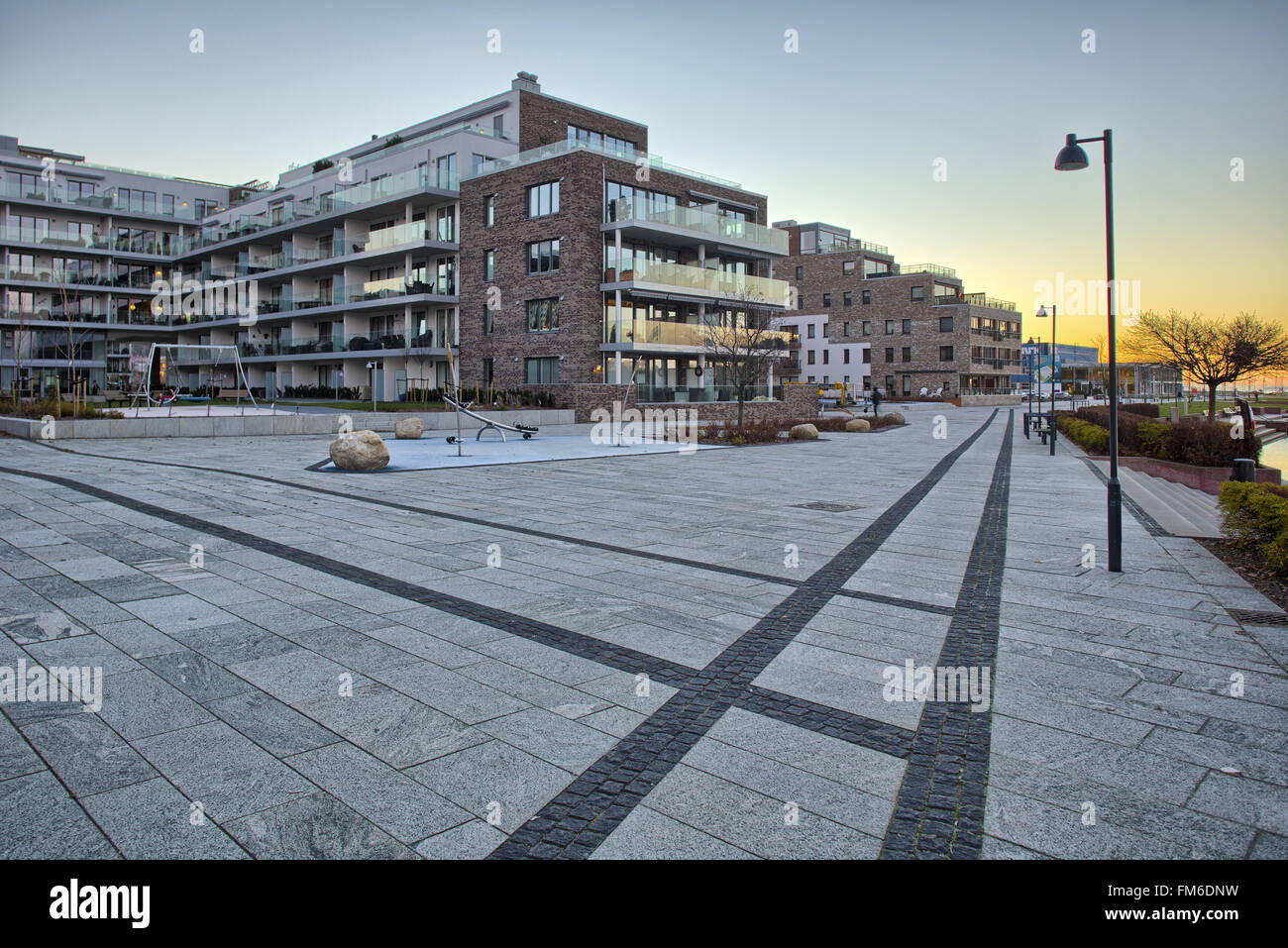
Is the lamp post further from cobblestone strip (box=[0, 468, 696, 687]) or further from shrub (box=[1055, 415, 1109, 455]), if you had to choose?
shrub (box=[1055, 415, 1109, 455])

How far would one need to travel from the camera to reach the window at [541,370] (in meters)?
36.9

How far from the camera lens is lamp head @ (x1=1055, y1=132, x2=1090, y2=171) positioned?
8.41 m

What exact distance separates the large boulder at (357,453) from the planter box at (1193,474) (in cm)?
1467

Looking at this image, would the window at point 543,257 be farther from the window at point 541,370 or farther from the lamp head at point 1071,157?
the lamp head at point 1071,157

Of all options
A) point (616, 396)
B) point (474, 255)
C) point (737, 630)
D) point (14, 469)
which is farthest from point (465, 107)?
point (737, 630)

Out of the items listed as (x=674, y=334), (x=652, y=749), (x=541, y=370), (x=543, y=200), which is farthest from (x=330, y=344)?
(x=652, y=749)

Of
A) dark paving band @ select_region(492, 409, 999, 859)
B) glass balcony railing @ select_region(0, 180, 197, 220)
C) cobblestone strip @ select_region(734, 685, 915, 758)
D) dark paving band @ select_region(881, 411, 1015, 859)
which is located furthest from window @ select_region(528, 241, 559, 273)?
glass balcony railing @ select_region(0, 180, 197, 220)

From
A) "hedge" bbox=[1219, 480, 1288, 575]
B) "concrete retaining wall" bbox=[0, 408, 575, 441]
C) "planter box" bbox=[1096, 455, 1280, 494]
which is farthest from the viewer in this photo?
"concrete retaining wall" bbox=[0, 408, 575, 441]

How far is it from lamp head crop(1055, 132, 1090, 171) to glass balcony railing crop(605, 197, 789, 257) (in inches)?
1109

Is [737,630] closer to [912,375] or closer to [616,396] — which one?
[616,396]

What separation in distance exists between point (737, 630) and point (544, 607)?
1513 mm

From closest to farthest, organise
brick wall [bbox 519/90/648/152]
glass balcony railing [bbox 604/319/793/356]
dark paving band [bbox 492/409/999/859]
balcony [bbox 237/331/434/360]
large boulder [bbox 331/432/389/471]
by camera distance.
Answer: dark paving band [bbox 492/409/999/859], large boulder [bbox 331/432/389/471], glass balcony railing [bbox 604/319/793/356], balcony [bbox 237/331/434/360], brick wall [bbox 519/90/648/152]

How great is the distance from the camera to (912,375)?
272ft
